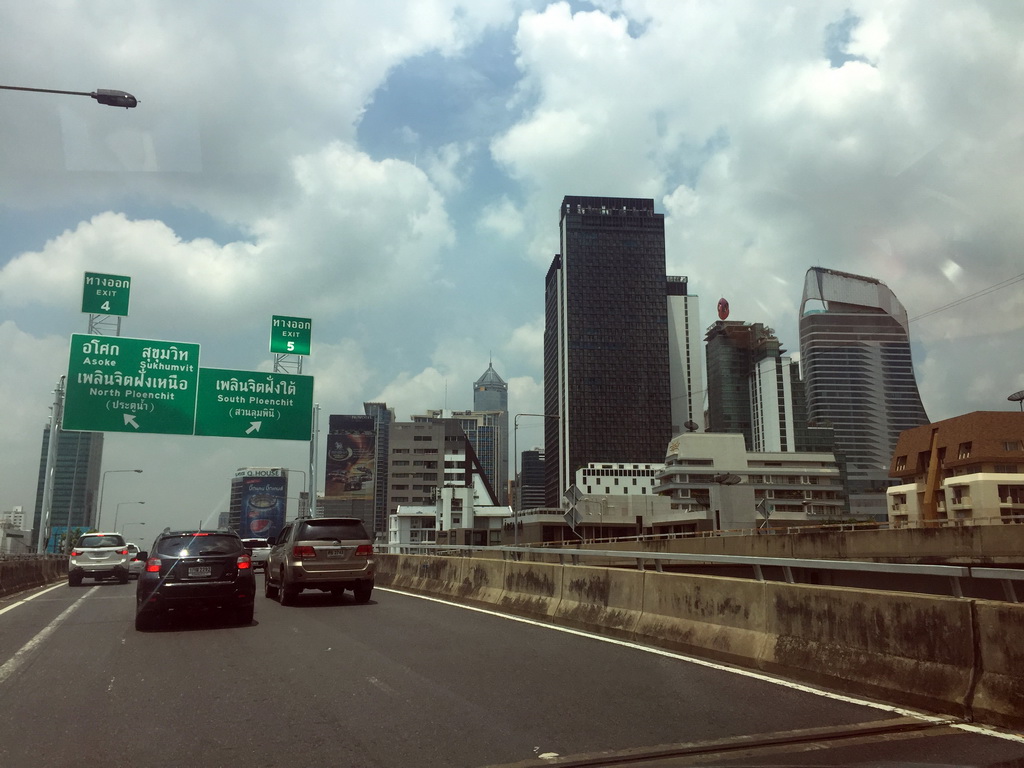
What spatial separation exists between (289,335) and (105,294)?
604 cm

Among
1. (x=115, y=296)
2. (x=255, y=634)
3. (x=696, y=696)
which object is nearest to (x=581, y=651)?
(x=696, y=696)

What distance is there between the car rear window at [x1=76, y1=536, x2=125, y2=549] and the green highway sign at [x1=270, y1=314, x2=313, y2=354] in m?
8.31

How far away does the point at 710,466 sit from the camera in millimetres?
143375

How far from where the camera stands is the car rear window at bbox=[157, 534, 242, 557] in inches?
533

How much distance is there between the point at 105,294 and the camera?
85.6ft

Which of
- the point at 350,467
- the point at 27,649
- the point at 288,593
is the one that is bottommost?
the point at 27,649

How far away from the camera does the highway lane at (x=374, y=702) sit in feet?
17.9

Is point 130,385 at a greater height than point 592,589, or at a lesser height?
greater

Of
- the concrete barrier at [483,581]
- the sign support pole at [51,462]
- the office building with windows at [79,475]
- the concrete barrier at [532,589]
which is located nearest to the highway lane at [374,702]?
the concrete barrier at [532,589]

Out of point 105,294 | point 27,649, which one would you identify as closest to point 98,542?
point 105,294

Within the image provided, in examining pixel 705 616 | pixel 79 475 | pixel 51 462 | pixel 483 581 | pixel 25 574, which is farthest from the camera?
pixel 79 475

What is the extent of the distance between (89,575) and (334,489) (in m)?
159

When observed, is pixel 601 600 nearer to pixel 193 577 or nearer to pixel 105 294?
pixel 193 577

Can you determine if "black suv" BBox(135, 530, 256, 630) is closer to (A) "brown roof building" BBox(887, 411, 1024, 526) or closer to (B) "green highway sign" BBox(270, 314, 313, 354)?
(B) "green highway sign" BBox(270, 314, 313, 354)
